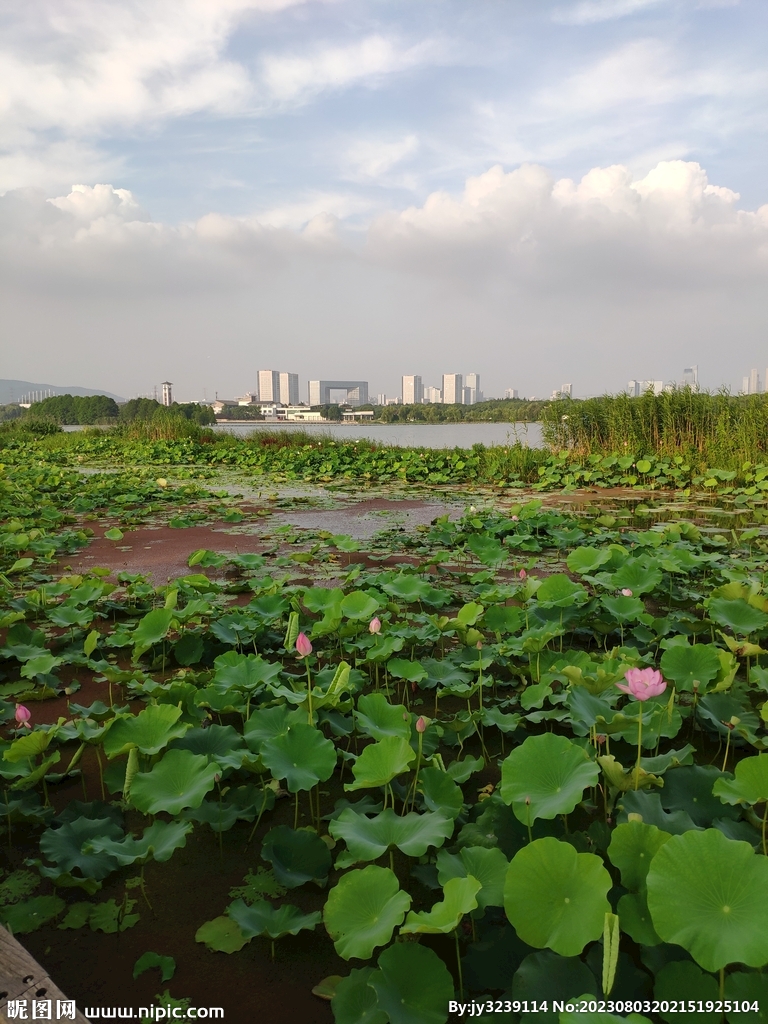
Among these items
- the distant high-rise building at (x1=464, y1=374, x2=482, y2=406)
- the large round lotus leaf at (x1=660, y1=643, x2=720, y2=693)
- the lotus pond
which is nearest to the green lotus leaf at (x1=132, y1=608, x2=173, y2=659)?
the lotus pond

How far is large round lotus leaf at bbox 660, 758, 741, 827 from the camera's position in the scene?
1.25 metres

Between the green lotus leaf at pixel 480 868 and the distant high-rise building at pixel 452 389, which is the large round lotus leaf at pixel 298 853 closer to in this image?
the green lotus leaf at pixel 480 868

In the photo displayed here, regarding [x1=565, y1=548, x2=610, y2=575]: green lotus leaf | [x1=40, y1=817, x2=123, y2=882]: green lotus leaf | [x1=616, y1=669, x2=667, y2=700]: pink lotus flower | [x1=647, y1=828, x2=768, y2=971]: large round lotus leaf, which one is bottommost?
[x1=40, y1=817, x2=123, y2=882]: green lotus leaf

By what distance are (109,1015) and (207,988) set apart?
0.15m

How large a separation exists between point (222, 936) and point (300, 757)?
359 millimetres

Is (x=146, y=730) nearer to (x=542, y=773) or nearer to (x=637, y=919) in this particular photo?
(x=542, y=773)

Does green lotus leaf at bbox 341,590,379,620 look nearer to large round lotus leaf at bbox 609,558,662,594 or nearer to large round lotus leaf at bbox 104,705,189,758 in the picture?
large round lotus leaf at bbox 104,705,189,758

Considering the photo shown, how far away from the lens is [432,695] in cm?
220

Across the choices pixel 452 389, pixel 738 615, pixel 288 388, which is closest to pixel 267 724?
pixel 738 615

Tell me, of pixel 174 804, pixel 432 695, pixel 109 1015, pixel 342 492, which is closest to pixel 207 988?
pixel 109 1015

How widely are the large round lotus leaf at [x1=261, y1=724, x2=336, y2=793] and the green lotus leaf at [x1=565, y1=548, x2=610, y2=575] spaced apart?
6.35 ft

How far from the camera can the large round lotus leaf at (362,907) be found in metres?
0.99

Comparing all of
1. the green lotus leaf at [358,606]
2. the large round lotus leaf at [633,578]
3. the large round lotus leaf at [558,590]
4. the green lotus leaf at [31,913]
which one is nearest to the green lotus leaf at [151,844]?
the green lotus leaf at [31,913]

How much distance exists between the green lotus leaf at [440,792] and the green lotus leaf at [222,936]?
16.9 inches
